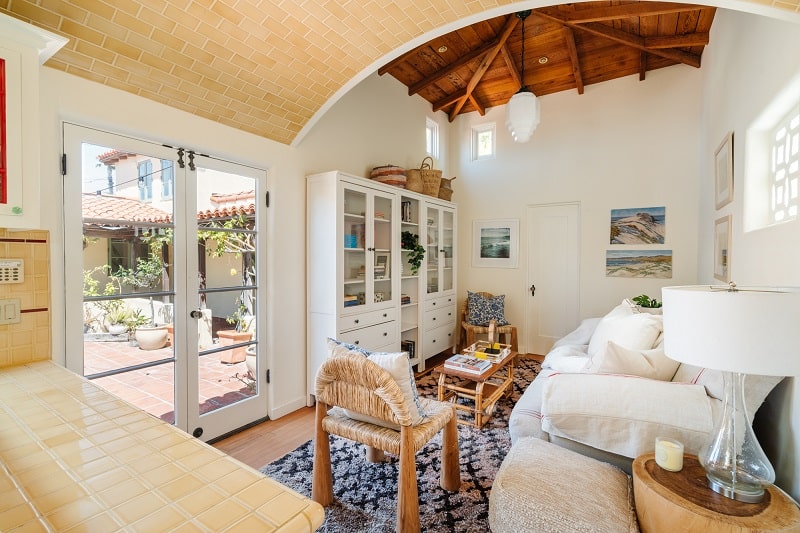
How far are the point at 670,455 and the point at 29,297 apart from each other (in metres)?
2.71

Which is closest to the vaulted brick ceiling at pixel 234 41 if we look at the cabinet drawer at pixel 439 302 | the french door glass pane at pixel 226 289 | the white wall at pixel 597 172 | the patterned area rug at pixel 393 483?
the french door glass pane at pixel 226 289

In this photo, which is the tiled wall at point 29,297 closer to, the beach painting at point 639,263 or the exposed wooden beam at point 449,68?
the exposed wooden beam at point 449,68

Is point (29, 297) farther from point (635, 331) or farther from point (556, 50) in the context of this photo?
point (556, 50)

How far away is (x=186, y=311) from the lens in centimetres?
246

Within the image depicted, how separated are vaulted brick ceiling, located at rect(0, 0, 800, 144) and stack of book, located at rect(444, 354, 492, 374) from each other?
7.31 feet

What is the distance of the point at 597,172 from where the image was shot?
15.0ft

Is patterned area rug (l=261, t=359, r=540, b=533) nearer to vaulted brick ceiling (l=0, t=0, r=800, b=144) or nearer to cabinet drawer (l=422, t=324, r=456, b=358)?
cabinet drawer (l=422, t=324, r=456, b=358)

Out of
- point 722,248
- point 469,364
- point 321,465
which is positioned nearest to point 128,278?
point 321,465

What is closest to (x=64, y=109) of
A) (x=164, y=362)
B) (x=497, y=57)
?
(x=164, y=362)

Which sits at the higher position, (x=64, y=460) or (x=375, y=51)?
(x=375, y=51)

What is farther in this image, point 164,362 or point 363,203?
point 363,203

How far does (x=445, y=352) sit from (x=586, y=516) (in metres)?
3.77

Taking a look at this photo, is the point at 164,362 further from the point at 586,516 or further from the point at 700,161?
the point at 700,161

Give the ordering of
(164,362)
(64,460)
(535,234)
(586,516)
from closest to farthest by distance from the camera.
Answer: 1. (64,460)
2. (586,516)
3. (164,362)
4. (535,234)
